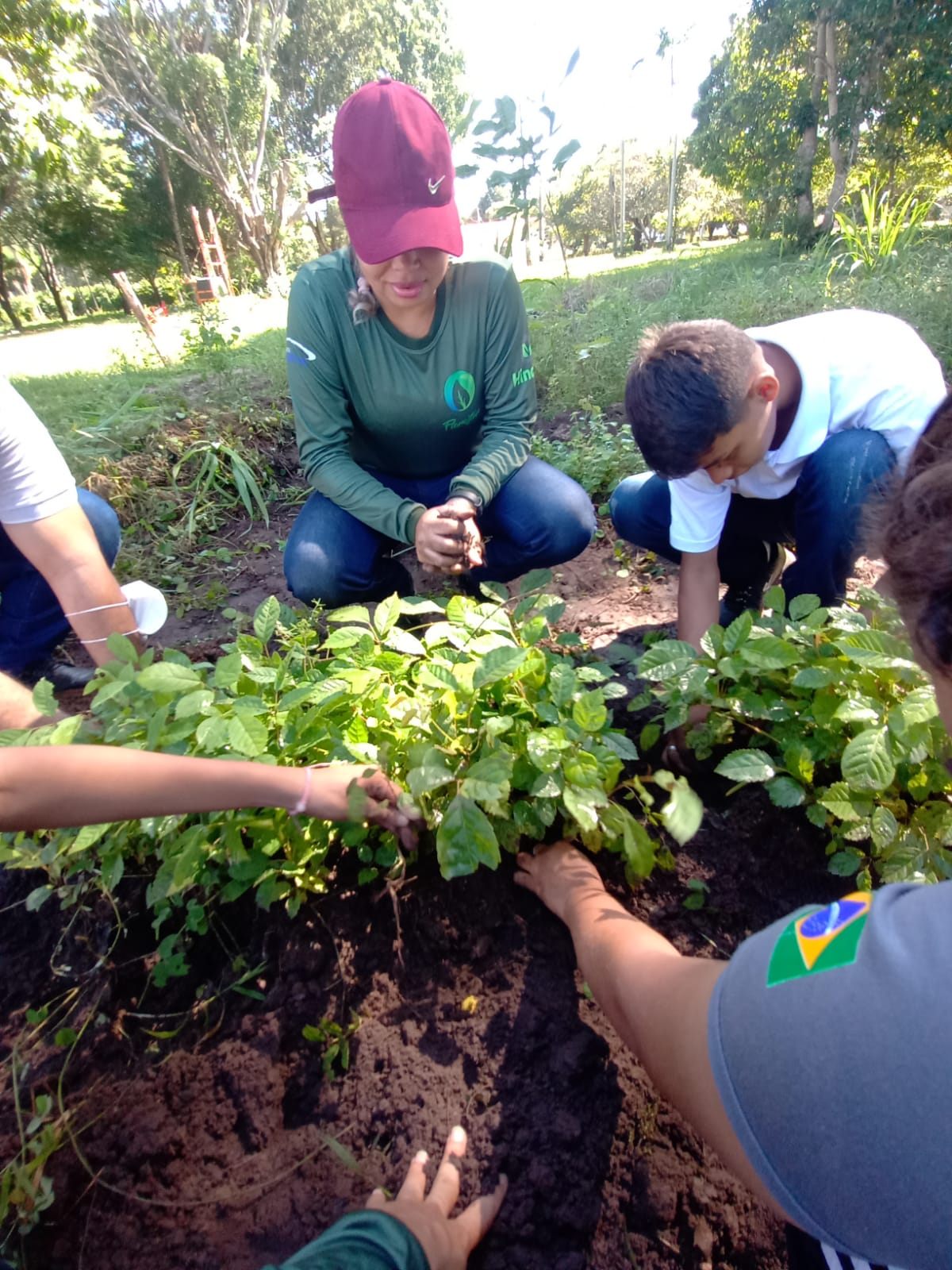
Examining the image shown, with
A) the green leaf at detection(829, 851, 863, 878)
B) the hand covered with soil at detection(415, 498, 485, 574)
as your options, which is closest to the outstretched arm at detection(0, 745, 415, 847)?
the green leaf at detection(829, 851, 863, 878)

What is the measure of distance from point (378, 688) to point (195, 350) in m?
4.36

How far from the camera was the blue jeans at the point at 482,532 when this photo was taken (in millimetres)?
2141

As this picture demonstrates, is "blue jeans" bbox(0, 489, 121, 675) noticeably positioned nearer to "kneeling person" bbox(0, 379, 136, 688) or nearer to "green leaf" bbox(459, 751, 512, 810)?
"kneeling person" bbox(0, 379, 136, 688)

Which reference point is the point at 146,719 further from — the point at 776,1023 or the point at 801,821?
the point at 801,821

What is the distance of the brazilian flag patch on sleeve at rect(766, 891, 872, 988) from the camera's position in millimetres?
604

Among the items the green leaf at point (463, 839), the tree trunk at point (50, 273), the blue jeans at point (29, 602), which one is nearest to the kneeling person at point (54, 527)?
the blue jeans at point (29, 602)

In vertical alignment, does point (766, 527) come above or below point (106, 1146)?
above

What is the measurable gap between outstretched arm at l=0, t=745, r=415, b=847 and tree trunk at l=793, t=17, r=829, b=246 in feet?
43.3

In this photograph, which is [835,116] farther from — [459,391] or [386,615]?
[386,615]

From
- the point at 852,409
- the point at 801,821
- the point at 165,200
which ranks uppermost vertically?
the point at 165,200

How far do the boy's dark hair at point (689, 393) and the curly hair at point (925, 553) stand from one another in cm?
83

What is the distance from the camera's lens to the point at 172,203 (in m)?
21.6

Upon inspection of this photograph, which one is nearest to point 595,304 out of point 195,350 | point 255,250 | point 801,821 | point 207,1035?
point 195,350

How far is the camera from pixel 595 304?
572cm
